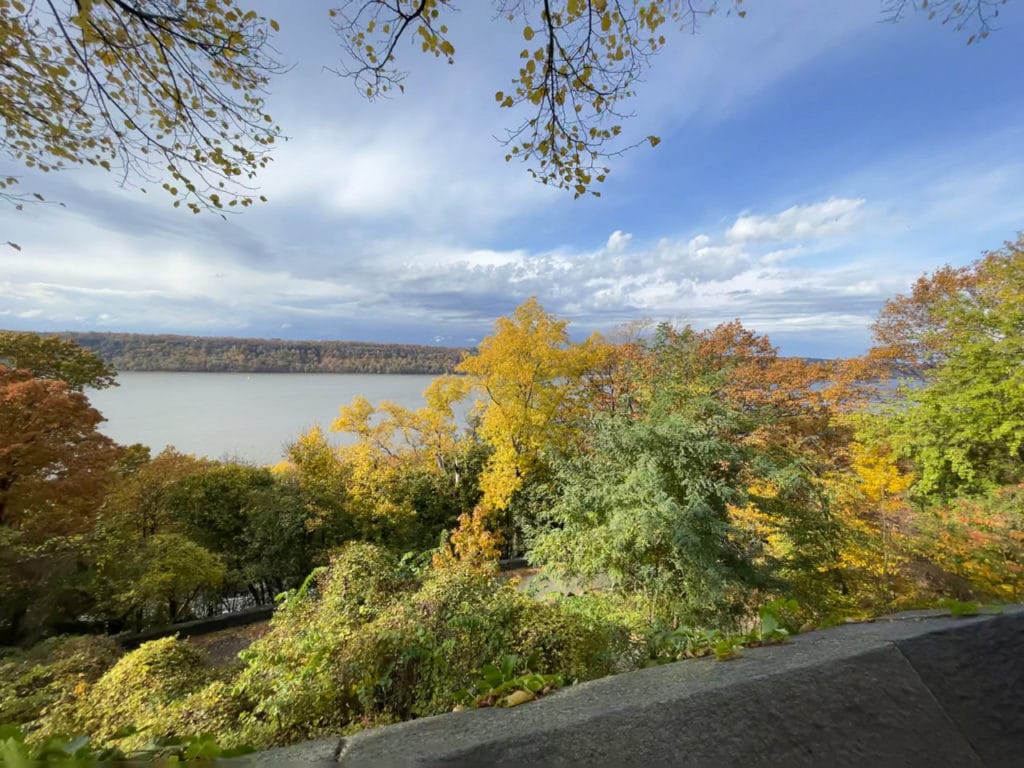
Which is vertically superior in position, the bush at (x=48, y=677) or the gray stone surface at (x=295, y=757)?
the gray stone surface at (x=295, y=757)

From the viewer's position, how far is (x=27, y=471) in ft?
25.8

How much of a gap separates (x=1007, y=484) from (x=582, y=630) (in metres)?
13.0

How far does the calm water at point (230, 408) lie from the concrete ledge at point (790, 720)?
1516 centimetres

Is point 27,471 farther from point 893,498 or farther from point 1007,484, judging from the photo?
point 1007,484

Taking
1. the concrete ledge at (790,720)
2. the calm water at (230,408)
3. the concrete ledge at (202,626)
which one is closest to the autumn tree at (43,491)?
the concrete ledge at (202,626)

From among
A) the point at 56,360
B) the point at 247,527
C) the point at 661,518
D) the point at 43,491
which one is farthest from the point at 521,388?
the point at 56,360

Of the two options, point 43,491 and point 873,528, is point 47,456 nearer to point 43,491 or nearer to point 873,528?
point 43,491

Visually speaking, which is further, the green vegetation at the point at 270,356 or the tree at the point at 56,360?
the green vegetation at the point at 270,356

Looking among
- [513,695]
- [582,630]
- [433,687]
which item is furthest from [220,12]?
[582,630]

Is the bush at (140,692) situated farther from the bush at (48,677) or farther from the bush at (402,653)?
the bush at (402,653)

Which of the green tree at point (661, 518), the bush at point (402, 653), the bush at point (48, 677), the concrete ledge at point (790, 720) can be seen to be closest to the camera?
the concrete ledge at point (790, 720)

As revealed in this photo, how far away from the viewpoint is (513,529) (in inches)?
617

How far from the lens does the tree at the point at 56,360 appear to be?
10.4m

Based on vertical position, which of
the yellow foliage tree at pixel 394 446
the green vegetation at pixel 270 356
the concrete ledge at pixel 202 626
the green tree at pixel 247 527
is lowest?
the concrete ledge at pixel 202 626
